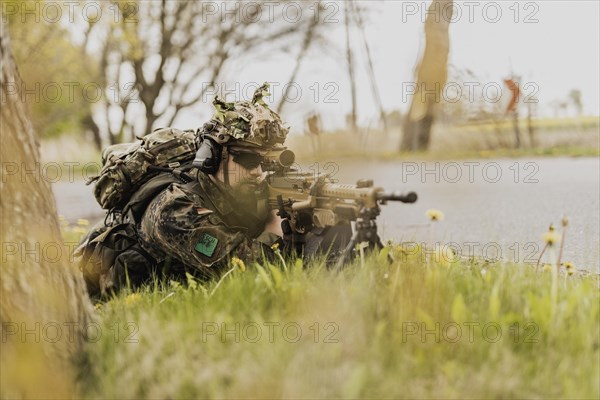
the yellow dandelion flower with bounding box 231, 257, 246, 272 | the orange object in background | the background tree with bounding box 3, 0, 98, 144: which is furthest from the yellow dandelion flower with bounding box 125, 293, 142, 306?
the orange object in background

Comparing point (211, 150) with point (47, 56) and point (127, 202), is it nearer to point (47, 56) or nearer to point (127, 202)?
point (127, 202)

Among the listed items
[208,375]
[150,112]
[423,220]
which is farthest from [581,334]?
[150,112]

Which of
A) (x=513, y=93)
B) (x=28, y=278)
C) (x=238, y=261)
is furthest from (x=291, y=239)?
(x=513, y=93)

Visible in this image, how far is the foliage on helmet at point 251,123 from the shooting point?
3.99m

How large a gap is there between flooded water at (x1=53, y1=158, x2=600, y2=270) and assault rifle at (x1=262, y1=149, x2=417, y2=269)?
0.61 metres

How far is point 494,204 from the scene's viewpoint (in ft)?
24.6

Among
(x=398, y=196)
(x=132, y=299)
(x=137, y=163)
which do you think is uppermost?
Answer: (x=137, y=163)

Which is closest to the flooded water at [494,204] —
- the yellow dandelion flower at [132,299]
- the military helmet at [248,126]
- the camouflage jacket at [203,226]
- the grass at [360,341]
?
the military helmet at [248,126]

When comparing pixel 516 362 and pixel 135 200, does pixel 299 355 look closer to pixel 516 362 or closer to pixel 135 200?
pixel 516 362

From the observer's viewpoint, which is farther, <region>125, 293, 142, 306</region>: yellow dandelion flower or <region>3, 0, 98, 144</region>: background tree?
<region>3, 0, 98, 144</region>: background tree

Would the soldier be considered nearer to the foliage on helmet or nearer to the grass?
the foliage on helmet

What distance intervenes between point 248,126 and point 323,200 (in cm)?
91

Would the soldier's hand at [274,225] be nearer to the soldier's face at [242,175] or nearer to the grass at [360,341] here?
the soldier's face at [242,175]

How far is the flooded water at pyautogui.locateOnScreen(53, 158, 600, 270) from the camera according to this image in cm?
523
